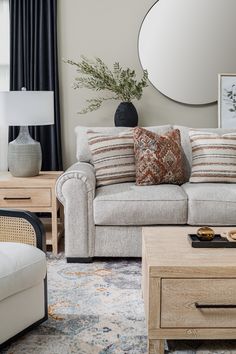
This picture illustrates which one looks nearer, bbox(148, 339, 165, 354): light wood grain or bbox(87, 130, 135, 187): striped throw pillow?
bbox(148, 339, 165, 354): light wood grain

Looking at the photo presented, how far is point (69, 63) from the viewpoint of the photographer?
4184 millimetres

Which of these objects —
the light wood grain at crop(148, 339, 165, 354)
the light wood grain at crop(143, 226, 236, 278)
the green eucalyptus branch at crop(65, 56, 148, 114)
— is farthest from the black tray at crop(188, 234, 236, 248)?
the green eucalyptus branch at crop(65, 56, 148, 114)

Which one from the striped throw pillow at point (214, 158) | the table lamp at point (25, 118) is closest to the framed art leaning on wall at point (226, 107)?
the striped throw pillow at point (214, 158)

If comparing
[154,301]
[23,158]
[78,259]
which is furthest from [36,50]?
[154,301]

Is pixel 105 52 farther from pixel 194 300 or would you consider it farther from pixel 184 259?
pixel 194 300

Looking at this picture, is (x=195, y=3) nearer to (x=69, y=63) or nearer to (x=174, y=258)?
(x=69, y=63)

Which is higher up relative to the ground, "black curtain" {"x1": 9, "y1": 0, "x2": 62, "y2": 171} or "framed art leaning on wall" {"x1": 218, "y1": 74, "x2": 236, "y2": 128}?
"black curtain" {"x1": 9, "y1": 0, "x2": 62, "y2": 171}

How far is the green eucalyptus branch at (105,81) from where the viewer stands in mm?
4047

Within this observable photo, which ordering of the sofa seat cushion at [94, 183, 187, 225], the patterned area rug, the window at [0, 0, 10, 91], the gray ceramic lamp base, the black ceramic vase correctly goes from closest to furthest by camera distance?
the patterned area rug
the sofa seat cushion at [94, 183, 187, 225]
the gray ceramic lamp base
the black ceramic vase
the window at [0, 0, 10, 91]

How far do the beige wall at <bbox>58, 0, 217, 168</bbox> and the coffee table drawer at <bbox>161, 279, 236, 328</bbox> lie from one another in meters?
2.48

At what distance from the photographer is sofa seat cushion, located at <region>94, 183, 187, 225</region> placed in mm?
3176

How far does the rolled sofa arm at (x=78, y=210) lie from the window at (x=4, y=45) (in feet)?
4.76

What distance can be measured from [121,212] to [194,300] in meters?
1.21

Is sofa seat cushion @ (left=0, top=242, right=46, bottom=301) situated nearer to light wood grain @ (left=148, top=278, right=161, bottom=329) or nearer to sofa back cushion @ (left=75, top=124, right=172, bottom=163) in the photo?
light wood grain @ (left=148, top=278, right=161, bottom=329)
